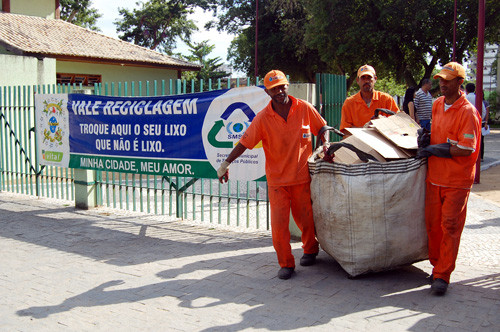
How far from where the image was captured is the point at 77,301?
4414 millimetres

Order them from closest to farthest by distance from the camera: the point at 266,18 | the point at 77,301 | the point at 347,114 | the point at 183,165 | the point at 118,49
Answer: the point at 77,301, the point at 347,114, the point at 183,165, the point at 118,49, the point at 266,18

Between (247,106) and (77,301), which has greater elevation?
(247,106)

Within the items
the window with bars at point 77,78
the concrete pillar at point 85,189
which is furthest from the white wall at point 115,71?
the concrete pillar at point 85,189

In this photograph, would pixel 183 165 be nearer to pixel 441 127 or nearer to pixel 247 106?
pixel 247 106

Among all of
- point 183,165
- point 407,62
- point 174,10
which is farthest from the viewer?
point 174,10

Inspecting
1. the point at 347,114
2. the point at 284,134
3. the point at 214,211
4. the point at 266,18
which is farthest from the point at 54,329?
the point at 266,18

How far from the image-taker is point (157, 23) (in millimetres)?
44125

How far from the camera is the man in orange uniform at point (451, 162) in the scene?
4.08 metres

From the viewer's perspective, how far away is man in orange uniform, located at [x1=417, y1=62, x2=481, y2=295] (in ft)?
13.4

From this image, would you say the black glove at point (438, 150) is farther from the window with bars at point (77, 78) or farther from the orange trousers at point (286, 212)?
the window with bars at point (77, 78)

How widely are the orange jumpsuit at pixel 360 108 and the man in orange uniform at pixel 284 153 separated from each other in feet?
3.13

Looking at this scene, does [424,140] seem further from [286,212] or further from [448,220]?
[286,212]

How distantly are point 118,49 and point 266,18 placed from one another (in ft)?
45.8

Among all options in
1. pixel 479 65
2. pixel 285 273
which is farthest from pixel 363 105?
pixel 479 65
